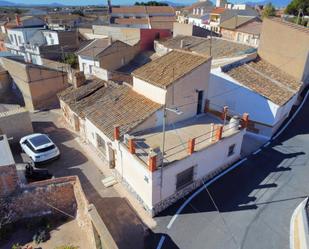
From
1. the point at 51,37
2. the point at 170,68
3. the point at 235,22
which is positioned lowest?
the point at 51,37

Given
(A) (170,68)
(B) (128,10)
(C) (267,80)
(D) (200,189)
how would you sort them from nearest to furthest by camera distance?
(D) (200,189), (A) (170,68), (C) (267,80), (B) (128,10)

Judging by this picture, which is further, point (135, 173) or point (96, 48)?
point (96, 48)

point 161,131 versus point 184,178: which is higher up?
point 161,131

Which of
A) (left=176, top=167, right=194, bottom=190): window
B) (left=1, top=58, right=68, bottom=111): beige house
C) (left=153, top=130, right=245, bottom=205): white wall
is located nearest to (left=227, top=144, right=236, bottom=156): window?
(left=153, top=130, right=245, bottom=205): white wall

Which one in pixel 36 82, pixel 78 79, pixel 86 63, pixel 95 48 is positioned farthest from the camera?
pixel 86 63

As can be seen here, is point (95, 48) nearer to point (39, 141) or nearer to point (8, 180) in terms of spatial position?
point (39, 141)

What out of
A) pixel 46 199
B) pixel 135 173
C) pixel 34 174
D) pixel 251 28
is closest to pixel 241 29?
pixel 251 28

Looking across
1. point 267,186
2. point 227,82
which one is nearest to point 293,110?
point 227,82
